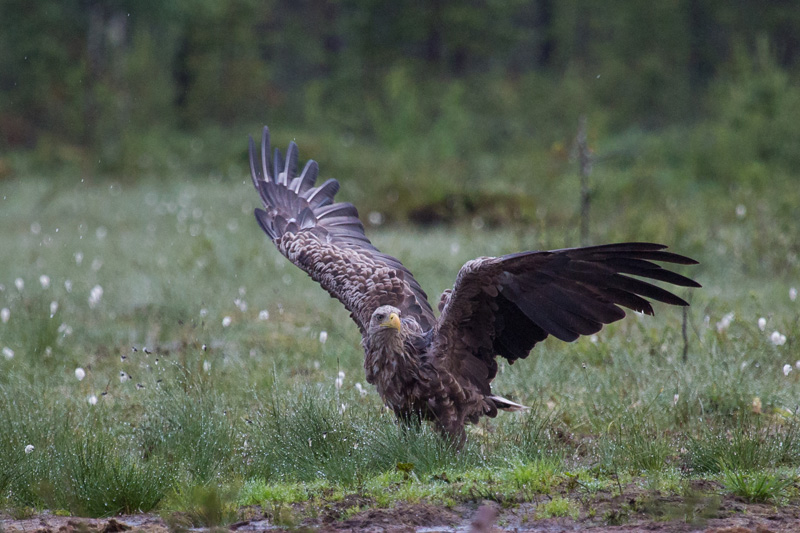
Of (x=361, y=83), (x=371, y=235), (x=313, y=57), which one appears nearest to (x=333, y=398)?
(x=371, y=235)

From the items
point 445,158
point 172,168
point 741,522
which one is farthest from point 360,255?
point 172,168

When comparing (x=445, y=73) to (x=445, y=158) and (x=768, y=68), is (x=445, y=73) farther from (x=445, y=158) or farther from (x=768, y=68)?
(x=768, y=68)

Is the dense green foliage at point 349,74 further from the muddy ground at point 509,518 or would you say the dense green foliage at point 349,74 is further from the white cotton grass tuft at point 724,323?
the muddy ground at point 509,518

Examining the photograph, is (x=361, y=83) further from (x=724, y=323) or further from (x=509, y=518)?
(x=509, y=518)

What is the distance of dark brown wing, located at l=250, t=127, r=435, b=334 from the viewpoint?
5.67 metres

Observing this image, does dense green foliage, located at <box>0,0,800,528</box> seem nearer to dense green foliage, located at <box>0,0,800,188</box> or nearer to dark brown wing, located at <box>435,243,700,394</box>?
dense green foliage, located at <box>0,0,800,188</box>

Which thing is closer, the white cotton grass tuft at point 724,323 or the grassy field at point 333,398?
the grassy field at point 333,398

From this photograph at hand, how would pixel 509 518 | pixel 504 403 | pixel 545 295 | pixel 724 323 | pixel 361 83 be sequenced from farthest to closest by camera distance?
pixel 361 83
pixel 724 323
pixel 504 403
pixel 545 295
pixel 509 518

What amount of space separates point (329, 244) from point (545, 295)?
1986mm

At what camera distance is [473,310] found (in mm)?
5012

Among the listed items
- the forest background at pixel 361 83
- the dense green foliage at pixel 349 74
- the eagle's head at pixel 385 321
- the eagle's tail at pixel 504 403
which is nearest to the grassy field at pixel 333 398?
the eagle's tail at pixel 504 403

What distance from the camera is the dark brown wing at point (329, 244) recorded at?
5672 mm

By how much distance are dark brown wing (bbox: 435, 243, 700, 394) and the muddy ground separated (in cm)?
93

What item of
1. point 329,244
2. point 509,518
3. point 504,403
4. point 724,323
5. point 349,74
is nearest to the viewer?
point 509,518
